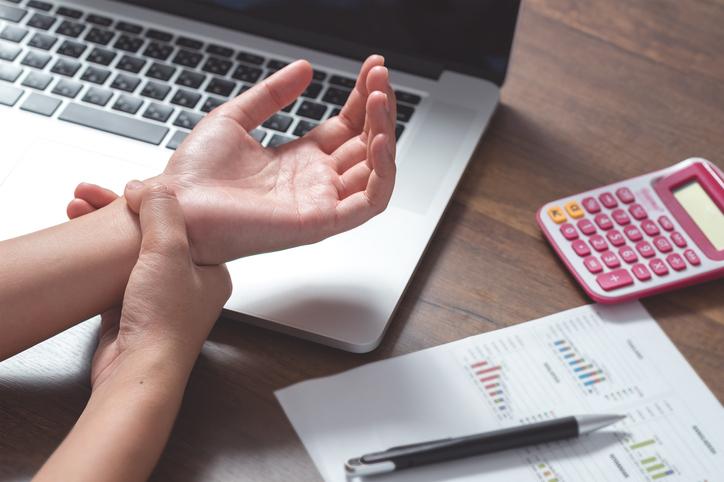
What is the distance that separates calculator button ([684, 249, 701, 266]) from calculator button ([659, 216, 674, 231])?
0.02 m

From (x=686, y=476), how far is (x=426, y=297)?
232 millimetres

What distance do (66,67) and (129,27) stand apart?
8 cm

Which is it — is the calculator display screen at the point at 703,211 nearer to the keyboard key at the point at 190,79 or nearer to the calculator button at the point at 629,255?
the calculator button at the point at 629,255

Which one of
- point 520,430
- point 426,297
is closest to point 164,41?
point 426,297

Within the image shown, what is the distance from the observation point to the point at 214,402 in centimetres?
60

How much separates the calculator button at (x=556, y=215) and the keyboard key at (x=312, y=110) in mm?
228

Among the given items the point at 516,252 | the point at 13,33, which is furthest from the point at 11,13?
the point at 516,252

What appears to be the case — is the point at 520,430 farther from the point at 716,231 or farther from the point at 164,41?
the point at 164,41

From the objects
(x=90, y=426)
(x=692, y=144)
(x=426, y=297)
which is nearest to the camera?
(x=90, y=426)

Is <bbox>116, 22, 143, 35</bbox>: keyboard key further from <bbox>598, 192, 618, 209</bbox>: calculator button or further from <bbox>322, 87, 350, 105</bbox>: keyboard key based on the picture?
<bbox>598, 192, 618, 209</bbox>: calculator button

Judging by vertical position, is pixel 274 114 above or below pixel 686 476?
above

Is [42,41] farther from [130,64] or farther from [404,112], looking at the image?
[404,112]

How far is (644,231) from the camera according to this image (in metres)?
0.70

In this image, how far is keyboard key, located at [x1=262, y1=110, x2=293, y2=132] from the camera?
770 millimetres
